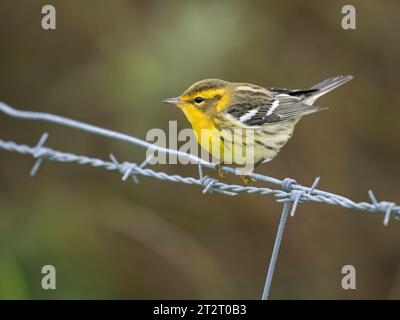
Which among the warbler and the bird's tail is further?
the bird's tail

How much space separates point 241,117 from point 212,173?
2.12 metres

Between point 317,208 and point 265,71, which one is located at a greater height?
point 265,71

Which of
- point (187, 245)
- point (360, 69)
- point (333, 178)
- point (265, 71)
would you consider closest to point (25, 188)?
point (187, 245)

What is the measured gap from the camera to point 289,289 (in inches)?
299

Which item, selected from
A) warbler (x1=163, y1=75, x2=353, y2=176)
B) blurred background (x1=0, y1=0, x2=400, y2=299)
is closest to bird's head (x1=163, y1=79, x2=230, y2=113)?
warbler (x1=163, y1=75, x2=353, y2=176)

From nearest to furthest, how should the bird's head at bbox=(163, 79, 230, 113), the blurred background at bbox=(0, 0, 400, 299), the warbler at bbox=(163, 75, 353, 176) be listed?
the warbler at bbox=(163, 75, 353, 176) → the bird's head at bbox=(163, 79, 230, 113) → the blurred background at bbox=(0, 0, 400, 299)

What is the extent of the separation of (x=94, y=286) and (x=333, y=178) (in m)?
2.88

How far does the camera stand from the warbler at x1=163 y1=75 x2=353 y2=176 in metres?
5.05

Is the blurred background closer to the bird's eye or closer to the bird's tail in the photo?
the bird's tail

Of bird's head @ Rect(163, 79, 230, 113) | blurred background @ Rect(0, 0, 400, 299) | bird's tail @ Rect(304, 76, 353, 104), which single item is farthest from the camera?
blurred background @ Rect(0, 0, 400, 299)

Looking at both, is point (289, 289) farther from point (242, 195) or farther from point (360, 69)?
point (360, 69)

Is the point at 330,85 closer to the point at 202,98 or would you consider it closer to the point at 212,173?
the point at 202,98

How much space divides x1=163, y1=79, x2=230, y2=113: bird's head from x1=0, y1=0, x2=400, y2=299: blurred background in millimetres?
1831

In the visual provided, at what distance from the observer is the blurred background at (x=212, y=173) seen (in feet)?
24.2
